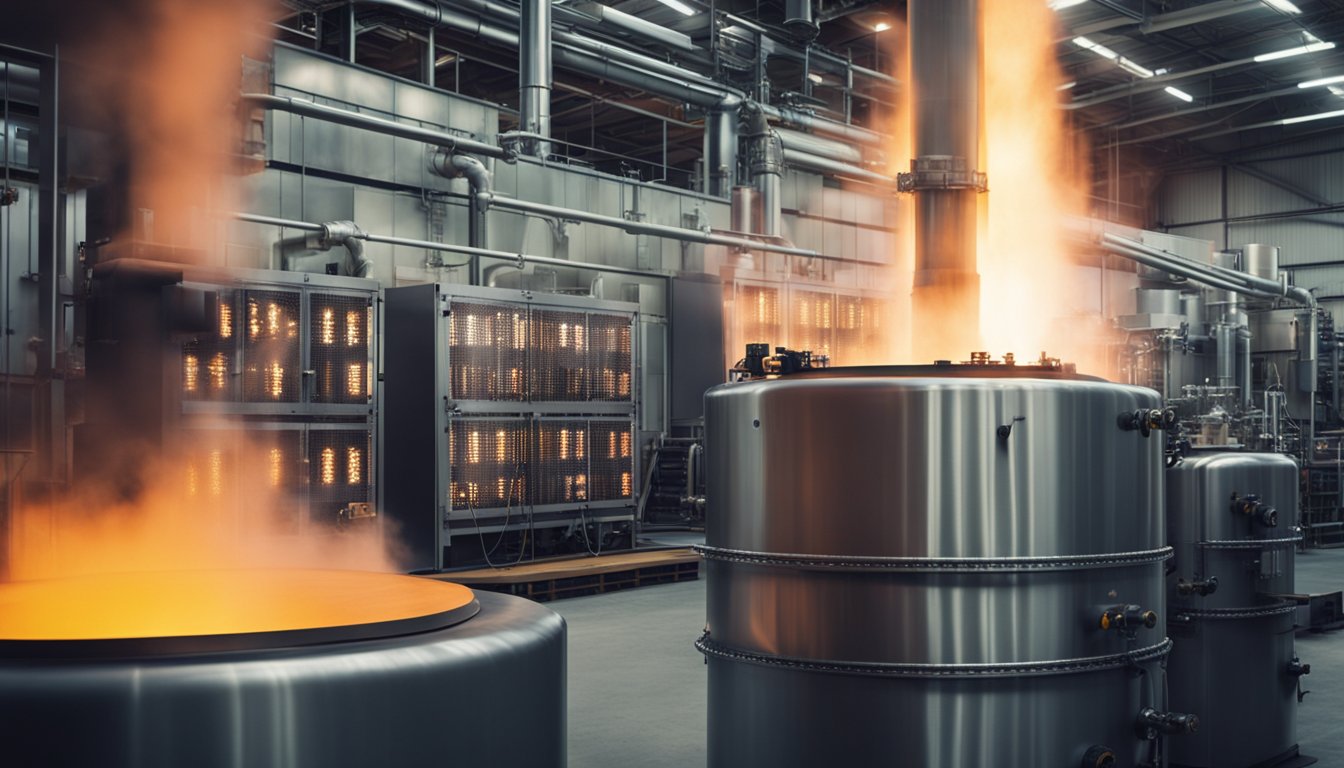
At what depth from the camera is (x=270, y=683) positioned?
2.27m

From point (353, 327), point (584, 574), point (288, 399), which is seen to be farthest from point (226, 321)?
point (584, 574)

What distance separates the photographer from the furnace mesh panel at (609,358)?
11828mm

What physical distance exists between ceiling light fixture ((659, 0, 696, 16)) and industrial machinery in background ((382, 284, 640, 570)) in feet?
16.3

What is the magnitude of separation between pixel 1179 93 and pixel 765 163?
10.3 metres

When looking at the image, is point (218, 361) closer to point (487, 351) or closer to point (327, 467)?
point (327, 467)

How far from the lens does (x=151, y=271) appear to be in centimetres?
320

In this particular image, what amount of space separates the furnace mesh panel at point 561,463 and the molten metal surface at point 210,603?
7813 mm

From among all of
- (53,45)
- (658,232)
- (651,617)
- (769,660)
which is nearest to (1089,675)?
(769,660)

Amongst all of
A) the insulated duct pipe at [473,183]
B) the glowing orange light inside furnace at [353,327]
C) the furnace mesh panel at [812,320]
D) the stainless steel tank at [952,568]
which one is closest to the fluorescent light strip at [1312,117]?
the furnace mesh panel at [812,320]

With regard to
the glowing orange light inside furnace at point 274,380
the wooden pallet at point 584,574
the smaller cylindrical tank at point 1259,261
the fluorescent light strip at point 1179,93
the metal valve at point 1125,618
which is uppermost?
the fluorescent light strip at point 1179,93

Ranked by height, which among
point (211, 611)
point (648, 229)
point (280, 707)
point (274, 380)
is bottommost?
point (280, 707)

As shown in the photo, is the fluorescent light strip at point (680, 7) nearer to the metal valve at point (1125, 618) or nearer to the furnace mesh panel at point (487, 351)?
the furnace mesh panel at point (487, 351)

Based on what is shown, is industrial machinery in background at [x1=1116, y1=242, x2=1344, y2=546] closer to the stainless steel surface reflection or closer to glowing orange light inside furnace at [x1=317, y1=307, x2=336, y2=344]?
glowing orange light inside furnace at [x1=317, y1=307, x2=336, y2=344]

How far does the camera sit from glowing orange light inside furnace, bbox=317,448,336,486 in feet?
32.4
